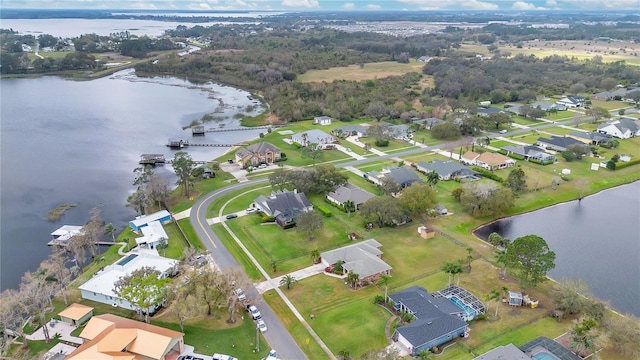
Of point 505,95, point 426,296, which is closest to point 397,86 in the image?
point 505,95

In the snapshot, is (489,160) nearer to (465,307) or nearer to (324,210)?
(324,210)

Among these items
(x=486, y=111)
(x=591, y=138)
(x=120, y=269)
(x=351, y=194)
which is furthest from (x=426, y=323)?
(x=486, y=111)

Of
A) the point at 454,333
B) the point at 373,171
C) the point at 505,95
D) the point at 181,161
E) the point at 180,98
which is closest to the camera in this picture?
the point at 454,333

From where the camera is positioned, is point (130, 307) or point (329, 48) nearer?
point (130, 307)

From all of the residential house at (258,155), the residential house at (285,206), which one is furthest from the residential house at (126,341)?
the residential house at (258,155)

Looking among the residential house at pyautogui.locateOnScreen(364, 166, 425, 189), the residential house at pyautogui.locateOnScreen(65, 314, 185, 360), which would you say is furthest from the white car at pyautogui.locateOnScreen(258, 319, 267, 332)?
the residential house at pyautogui.locateOnScreen(364, 166, 425, 189)

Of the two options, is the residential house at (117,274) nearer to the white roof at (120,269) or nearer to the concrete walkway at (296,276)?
the white roof at (120,269)

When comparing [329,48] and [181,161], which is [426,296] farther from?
[329,48]
